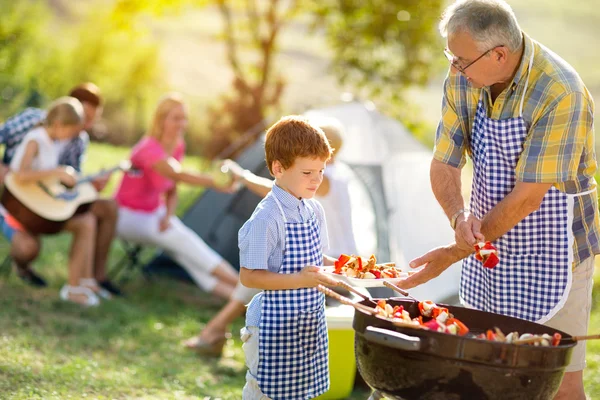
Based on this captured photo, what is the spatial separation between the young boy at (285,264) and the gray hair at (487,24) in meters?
0.58

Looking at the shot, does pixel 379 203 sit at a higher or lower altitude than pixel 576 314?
higher

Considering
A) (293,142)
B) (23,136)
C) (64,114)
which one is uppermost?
(64,114)

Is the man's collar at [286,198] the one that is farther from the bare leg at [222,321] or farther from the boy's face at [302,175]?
the bare leg at [222,321]

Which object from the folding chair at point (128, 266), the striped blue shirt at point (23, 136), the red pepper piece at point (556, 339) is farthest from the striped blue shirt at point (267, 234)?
the folding chair at point (128, 266)

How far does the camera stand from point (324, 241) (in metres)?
2.91

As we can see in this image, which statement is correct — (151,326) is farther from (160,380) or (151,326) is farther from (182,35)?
(182,35)

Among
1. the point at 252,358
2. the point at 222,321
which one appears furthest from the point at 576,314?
the point at 222,321

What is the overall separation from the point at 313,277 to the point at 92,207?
3785 mm

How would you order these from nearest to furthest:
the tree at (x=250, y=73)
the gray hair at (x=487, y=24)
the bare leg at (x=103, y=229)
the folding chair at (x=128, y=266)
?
the gray hair at (x=487, y=24)
the bare leg at (x=103, y=229)
the folding chair at (x=128, y=266)
the tree at (x=250, y=73)

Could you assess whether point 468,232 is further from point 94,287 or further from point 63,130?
point 94,287

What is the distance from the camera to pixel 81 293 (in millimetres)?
5539

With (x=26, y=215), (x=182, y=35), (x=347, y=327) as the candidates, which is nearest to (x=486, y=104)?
(x=347, y=327)

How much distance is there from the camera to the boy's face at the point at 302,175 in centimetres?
264

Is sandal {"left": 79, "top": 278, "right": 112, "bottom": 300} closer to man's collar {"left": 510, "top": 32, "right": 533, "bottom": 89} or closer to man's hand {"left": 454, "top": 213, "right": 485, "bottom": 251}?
man's hand {"left": 454, "top": 213, "right": 485, "bottom": 251}
